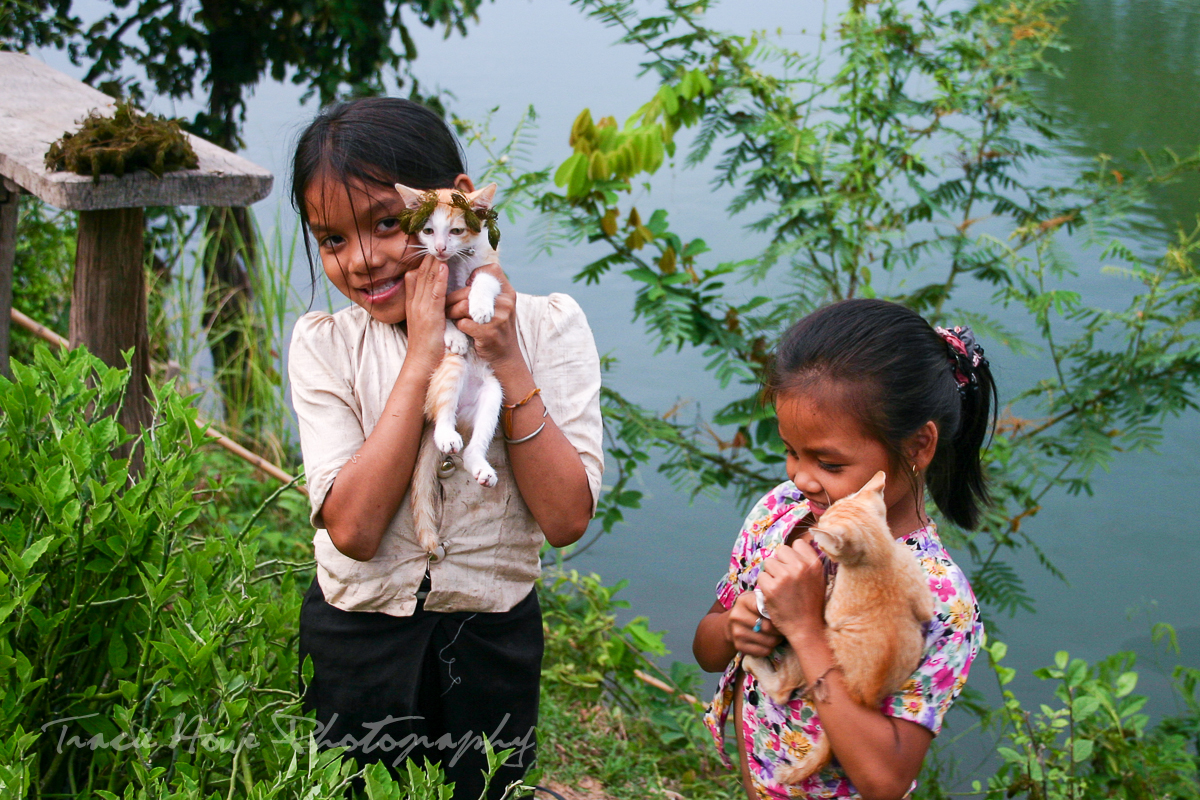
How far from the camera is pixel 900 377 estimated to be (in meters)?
1.56

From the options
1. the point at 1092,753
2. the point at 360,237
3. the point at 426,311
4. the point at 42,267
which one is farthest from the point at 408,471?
the point at 42,267

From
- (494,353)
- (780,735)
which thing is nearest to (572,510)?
(494,353)

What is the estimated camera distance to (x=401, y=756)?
5.71 ft

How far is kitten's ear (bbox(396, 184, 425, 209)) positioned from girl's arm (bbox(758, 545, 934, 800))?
868 millimetres

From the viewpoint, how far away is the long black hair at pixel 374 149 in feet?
5.37

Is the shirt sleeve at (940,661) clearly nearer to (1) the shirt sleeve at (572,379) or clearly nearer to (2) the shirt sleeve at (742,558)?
(2) the shirt sleeve at (742,558)

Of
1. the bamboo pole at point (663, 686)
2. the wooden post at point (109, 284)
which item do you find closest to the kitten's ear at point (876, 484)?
the bamboo pole at point (663, 686)

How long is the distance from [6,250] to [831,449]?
352 cm

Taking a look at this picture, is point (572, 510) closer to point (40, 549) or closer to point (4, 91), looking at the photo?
point (40, 549)

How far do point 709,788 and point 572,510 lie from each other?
5.97 feet

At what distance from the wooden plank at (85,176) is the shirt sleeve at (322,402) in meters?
1.41

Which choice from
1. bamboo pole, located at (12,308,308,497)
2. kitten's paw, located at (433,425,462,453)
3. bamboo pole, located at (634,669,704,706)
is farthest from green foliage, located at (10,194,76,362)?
kitten's paw, located at (433,425,462,453)

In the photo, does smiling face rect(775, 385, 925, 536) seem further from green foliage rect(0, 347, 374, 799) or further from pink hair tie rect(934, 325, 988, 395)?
green foliage rect(0, 347, 374, 799)

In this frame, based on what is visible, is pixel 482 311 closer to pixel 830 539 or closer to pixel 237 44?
pixel 830 539
